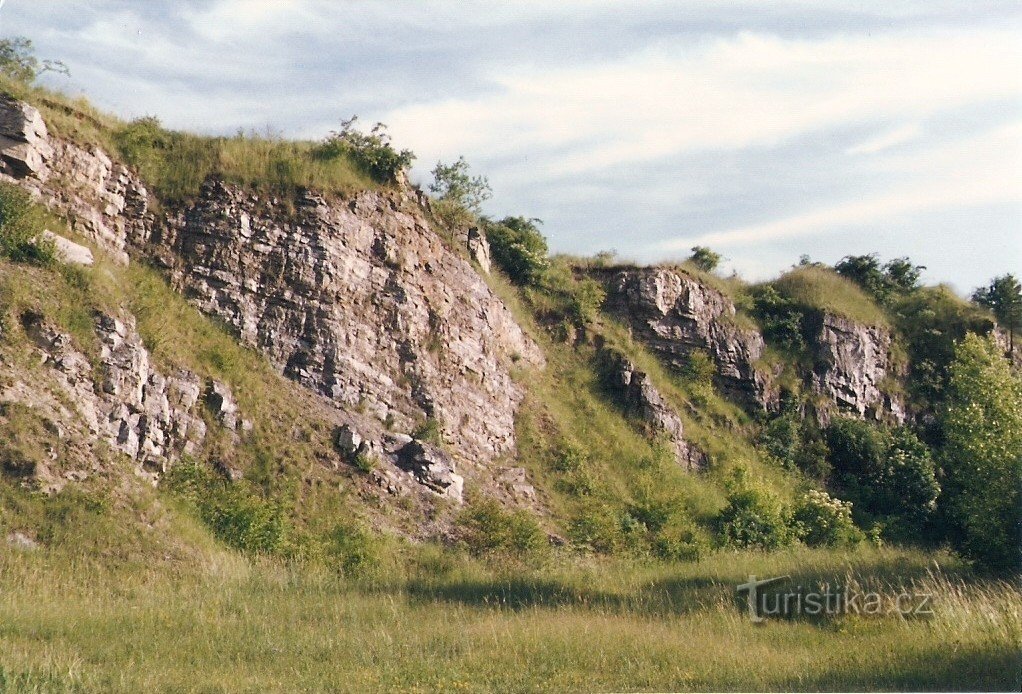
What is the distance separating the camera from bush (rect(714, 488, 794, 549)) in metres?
22.9

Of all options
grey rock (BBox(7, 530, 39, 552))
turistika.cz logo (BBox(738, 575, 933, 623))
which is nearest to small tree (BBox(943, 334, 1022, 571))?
turistika.cz logo (BBox(738, 575, 933, 623))

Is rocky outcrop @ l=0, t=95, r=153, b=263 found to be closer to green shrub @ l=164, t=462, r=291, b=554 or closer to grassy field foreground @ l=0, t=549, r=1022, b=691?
green shrub @ l=164, t=462, r=291, b=554

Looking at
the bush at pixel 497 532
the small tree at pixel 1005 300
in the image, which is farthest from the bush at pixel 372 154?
the small tree at pixel 1005 300

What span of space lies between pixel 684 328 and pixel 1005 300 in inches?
576

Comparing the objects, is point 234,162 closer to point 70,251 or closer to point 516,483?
point 70,251

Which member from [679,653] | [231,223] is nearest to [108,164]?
[231,223]

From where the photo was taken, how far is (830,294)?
111ft

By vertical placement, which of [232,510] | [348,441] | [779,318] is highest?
[779,318]

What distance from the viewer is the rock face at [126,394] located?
16859 millimetres

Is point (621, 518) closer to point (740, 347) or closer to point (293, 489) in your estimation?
point (293, 489)

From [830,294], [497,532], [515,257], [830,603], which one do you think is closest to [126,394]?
[497,532]

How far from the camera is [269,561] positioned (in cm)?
1661

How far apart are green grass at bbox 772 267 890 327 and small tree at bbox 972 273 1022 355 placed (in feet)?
16.3

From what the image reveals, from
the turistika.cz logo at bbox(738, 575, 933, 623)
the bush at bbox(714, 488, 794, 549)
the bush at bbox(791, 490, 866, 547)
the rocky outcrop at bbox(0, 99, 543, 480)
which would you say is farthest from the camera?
the bush at bbox(791, 490, 866, 547)
